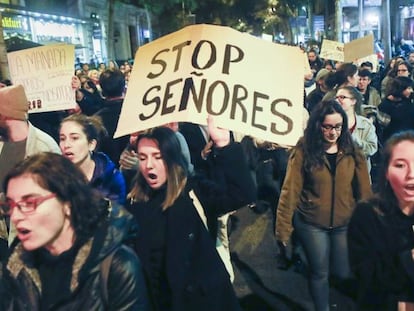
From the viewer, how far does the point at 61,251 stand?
6.85 feet

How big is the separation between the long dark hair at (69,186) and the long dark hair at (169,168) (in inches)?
26.6

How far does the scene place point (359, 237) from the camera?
2.47 meters

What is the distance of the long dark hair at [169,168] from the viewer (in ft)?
9.37

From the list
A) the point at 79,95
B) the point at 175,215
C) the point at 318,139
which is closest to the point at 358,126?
the point at 318,139

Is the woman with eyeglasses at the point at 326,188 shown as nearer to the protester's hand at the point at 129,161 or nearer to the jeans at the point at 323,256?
the jeans at the point at 323,256

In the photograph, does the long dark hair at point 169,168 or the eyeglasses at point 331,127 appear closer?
the long dark hair at point 169,168

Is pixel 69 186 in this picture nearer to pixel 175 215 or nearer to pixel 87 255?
pixel 87 255

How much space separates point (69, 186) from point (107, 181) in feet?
4.69

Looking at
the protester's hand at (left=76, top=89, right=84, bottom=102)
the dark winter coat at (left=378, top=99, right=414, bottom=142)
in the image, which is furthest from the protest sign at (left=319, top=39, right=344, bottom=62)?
the protester's hand at (left=76, top=89, right=84, bottom=102)

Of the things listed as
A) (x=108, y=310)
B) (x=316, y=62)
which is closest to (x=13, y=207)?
(x=108, y=310)

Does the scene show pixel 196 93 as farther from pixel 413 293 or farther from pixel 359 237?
pixel 413 293

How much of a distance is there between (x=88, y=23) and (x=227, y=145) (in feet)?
105

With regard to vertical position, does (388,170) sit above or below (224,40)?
below

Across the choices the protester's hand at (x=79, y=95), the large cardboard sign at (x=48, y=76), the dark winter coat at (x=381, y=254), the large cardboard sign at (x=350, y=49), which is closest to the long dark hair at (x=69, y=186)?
the dark winter coat at (x=381, y=254)
